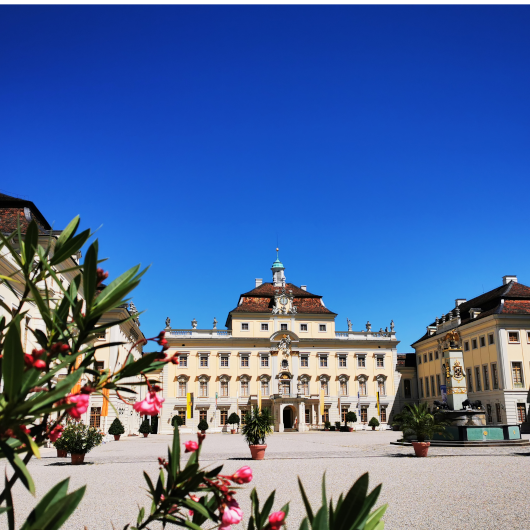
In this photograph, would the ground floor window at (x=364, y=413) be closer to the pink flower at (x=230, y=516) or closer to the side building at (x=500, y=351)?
the side building at (x=500, y=351)

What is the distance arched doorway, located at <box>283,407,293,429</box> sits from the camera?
53.2 metres

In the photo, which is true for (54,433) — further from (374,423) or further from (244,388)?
(244,388)

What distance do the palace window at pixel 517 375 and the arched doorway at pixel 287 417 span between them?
2102 cm

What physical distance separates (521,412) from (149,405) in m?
44.1

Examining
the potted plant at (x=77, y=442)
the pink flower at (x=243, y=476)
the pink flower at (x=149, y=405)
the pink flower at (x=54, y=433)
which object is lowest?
the potted plant at (x=77, y=442)

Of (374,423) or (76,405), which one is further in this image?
(374,423)

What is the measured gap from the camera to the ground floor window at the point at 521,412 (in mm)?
40188

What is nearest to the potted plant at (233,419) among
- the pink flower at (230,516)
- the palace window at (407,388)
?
the palace window at (407,388)

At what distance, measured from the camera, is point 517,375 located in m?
41.8

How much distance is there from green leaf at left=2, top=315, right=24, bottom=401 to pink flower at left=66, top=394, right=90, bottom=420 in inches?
11.6

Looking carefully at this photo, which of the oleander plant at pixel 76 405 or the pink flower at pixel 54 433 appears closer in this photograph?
the oleander plant at pixel 76 405

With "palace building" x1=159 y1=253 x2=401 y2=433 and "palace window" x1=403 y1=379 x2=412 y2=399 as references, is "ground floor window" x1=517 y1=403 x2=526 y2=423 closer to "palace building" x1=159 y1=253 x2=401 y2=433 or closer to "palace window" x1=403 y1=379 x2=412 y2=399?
"palace building" x1=159 y1=253 x2=401 y2=433

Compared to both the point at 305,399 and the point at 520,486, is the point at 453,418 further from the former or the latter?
the point at 305,399

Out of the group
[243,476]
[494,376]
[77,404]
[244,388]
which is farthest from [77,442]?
[244,388]
